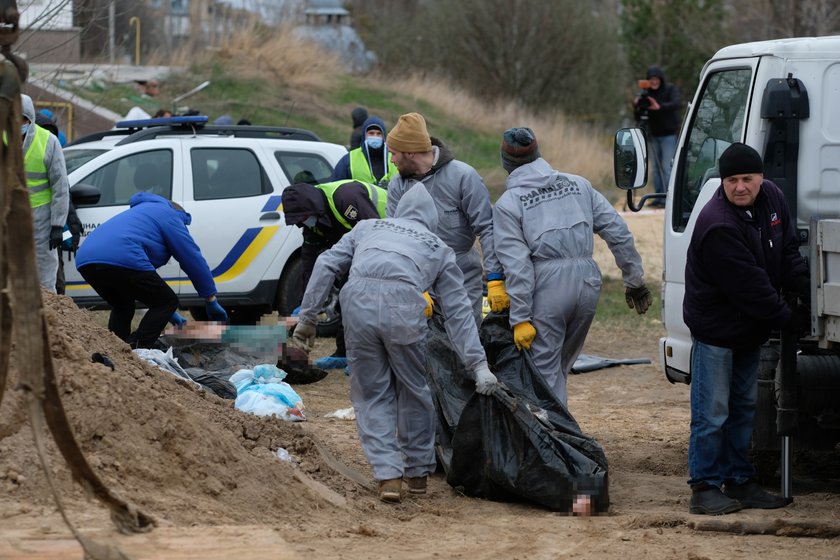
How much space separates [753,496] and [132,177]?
7.11 metres

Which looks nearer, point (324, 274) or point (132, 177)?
point (324, 274)

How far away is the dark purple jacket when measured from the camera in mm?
6062

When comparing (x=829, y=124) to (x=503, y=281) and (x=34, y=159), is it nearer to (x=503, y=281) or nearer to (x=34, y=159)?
(x=503, y=281)

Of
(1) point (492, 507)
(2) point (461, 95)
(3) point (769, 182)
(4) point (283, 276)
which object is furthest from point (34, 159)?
(2) point (461, 95)

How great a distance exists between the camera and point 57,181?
10148 mm

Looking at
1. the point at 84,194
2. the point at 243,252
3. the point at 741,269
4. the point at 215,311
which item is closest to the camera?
the point at 741,269

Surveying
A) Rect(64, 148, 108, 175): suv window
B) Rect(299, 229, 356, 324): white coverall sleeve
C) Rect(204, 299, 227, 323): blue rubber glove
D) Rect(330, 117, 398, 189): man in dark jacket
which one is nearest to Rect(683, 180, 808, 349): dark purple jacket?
Rect(299, 229, 356, 324): white coverall sleeve

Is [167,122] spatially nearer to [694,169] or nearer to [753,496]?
[694,169]

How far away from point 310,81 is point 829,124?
2449cm

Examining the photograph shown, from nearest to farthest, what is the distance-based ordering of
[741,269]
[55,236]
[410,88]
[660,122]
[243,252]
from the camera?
[741,269] < [55,236] < [243,252] < [660,122] < [410,88]

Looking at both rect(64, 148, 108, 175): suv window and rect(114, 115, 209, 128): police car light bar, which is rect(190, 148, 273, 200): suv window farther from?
rect(64, 148, 108, 175): suv window

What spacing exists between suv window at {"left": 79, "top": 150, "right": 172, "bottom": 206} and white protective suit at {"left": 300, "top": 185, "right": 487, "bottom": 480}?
5.48 metres

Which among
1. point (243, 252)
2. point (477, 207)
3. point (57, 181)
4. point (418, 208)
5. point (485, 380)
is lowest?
point (243, 252)

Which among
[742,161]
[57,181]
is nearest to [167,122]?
[57,181]
